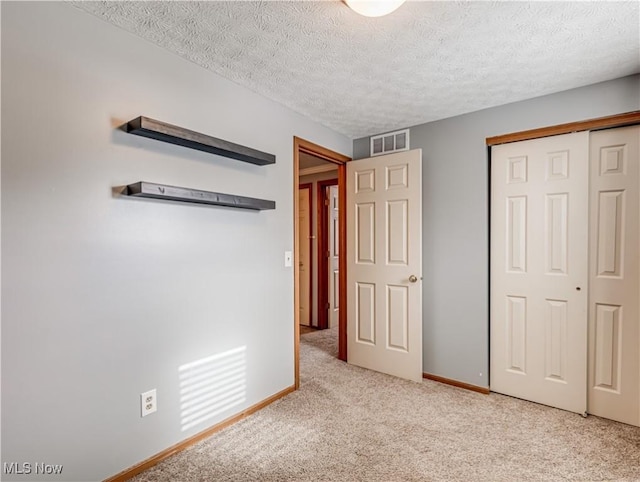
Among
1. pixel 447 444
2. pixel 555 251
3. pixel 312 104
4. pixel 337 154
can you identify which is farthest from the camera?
pixel 337 154

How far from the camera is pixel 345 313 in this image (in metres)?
3.53

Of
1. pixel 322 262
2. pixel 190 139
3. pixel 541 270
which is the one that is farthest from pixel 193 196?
pixel 322 262

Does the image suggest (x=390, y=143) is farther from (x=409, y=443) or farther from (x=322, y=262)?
(x=409, y=443)

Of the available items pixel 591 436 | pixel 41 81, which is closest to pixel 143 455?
pixel 41 81

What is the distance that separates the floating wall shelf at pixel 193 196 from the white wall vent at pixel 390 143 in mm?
1437

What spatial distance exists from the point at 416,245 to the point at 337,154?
3.81 feet

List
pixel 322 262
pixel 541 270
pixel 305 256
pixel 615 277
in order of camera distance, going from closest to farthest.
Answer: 1. pixel 615 277
2. pixel 541 270
3. pixel 322 262
4. pixel 305 256

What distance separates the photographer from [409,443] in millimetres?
2035

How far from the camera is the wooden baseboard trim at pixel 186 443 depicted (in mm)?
1718

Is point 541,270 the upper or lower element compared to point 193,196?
lower

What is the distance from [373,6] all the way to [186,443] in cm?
246

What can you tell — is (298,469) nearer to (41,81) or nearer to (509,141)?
(41,81)

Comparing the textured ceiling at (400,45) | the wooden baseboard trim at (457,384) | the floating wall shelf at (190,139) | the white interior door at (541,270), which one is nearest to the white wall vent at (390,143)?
the textured ceiling at (400,45)

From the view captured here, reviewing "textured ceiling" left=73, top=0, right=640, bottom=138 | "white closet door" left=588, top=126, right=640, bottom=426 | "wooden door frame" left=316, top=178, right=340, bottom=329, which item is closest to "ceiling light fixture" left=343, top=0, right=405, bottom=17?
"textured ceiling" left=73, top=0, right=640, bottom=138
